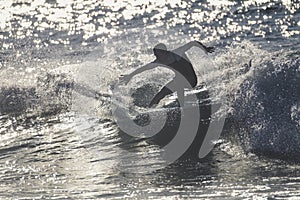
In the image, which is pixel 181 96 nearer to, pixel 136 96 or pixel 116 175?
pixel 136 96

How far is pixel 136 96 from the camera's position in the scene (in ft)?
57.1

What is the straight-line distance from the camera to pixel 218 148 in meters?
12.9

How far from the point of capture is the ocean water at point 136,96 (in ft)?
36.8

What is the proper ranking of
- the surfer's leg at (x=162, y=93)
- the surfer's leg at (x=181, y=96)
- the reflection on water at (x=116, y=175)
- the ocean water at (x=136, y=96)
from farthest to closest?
the surfer's leg at (x=181, y=96), the surfer's leg at (x=162, y=93), the ocean water at (x=136, y=96), the reflection on water at (x=116, y=175)

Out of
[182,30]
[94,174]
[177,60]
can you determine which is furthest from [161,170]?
[182,30]

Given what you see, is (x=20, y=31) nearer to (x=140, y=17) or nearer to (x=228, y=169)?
(x=140, y=17)

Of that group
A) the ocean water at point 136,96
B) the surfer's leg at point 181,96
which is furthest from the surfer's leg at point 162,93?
the ocean water at point 136,96

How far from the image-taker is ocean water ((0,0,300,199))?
11.2m

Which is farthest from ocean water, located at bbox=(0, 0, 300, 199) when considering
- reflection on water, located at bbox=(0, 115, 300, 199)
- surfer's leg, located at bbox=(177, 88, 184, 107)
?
surfer's leg, located at bbox=(177, 88, 184, 107)

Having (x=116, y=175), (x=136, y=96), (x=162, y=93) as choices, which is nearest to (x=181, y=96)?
(x=162, y=93)

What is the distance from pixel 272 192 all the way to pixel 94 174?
309 cm

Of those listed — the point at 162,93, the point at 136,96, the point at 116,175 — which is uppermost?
the point at 162,93

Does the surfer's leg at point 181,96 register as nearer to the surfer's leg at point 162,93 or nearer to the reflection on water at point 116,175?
the surfer's leg at point 162,93

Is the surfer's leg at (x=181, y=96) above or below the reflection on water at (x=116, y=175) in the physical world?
above
